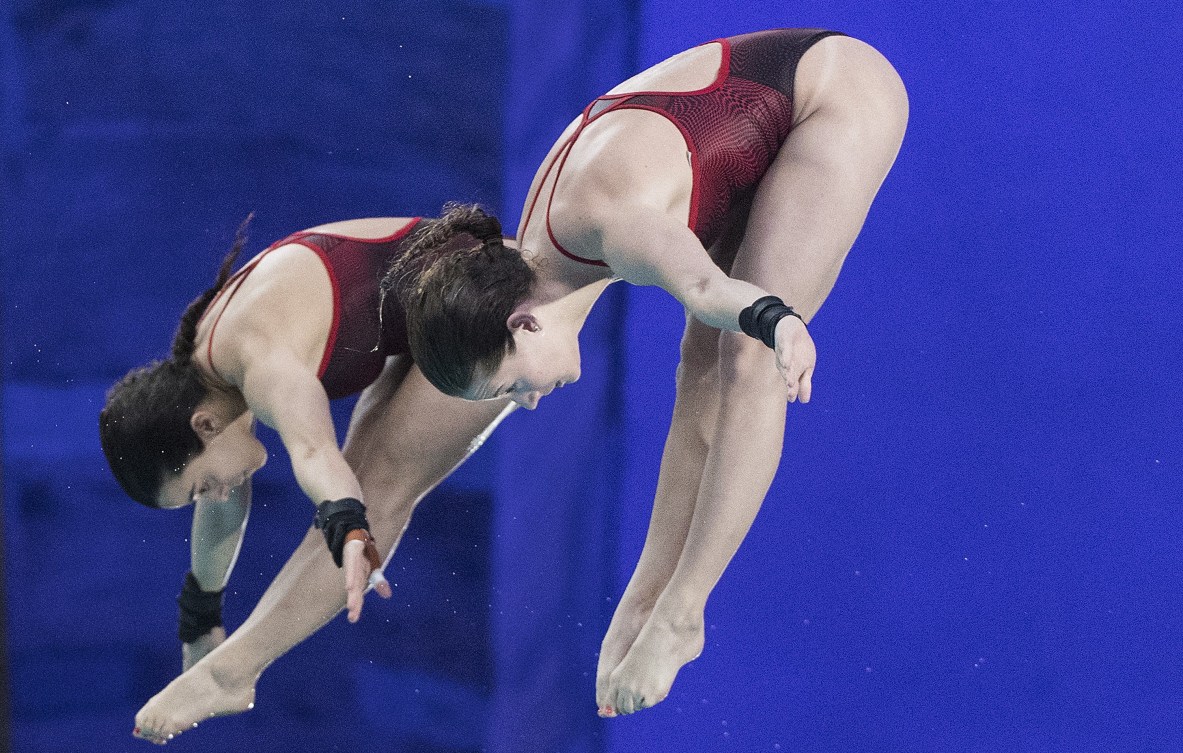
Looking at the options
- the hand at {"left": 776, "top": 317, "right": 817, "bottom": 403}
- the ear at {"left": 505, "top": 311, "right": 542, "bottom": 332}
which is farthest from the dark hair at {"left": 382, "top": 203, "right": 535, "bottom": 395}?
the hand at {"left": 776, "top": 317, "right": 817, "bottom": 403}

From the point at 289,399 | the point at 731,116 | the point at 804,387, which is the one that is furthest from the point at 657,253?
the point at 289,399

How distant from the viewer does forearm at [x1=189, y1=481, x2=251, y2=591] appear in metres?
3.05

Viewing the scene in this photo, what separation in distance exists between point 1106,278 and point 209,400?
5.71 feet

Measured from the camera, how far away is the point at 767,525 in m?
3.33

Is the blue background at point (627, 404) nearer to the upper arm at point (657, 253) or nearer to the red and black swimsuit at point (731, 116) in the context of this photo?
the red and black swimsuit at point (731, 116)

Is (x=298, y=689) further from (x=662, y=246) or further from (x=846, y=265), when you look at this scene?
(x=662, y=246)

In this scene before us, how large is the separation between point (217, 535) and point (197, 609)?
0.20m

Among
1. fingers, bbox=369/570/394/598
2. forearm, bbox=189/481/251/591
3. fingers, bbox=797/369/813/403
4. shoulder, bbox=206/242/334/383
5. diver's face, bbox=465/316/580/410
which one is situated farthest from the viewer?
forearm, bbox=189/481/251/591

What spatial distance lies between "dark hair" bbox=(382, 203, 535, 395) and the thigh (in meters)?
0.36

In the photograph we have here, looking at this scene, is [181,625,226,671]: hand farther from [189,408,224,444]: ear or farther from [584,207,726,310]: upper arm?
[584,207,726,310]: upper arm

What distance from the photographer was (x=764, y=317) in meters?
1.81

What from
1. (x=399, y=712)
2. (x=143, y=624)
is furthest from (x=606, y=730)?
(x=143, y=624)

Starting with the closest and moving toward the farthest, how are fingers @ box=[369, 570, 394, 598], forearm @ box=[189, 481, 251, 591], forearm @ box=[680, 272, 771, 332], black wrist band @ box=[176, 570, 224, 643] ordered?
forearm @ box=[680, 272, 771, 332]
fingers @ box=[369, 570, 394, 598]
forearm @ box=[189, 481, 251, 591]
black wrist band @ box=[176, 570, 224, 643]

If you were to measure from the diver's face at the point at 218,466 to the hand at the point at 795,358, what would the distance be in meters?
1.40
